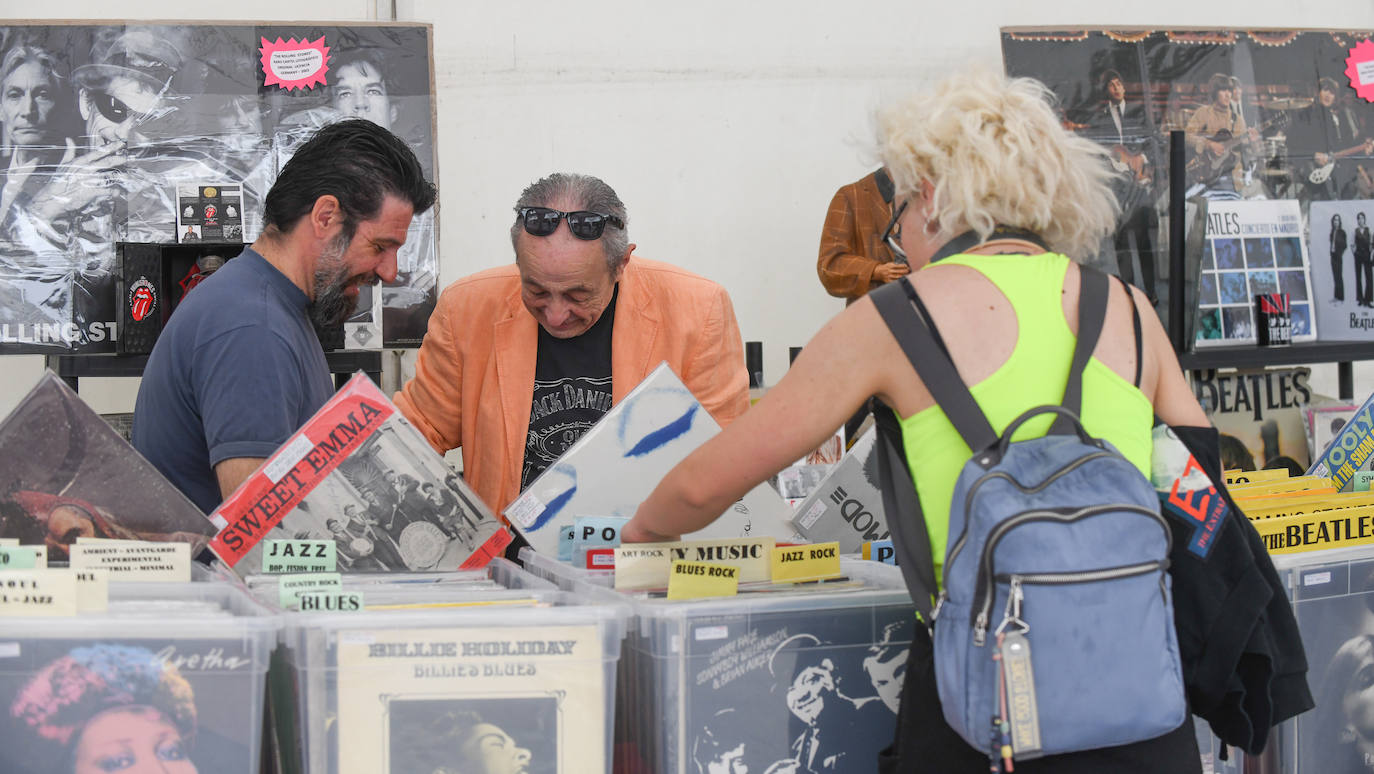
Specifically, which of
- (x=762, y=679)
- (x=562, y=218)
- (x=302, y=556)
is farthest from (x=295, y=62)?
(x=762, y=679)

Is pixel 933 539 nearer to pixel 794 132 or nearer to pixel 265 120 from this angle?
pixel 265 120

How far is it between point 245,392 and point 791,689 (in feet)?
3.63

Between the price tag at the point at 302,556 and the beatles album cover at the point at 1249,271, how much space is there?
3769 mm

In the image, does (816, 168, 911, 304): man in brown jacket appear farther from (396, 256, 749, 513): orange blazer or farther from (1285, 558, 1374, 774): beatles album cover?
(1285, 558, 1374, 774): beatles album cover

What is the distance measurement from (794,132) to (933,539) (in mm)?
3858

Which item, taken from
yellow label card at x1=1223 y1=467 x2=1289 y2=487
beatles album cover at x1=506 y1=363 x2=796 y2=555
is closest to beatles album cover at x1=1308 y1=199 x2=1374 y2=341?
yellow label card at x1=1223 y1=467 x2=1289 y2=487

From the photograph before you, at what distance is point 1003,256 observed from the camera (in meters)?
1.39

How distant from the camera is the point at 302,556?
5.71 feet

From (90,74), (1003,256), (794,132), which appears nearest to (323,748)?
(1003,256)

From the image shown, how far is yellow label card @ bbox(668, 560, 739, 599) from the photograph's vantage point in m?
1.49

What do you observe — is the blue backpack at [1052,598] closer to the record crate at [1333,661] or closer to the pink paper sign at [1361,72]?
the record crate at [1333,661]

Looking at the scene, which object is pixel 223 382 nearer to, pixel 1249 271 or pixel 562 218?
pixel 562 218

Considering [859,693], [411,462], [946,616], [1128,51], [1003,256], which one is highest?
[1128,51]

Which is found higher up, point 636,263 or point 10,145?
point 10,145
